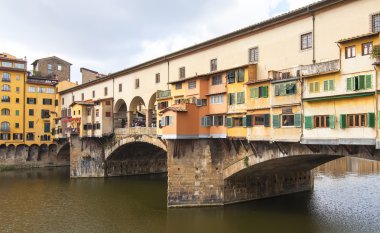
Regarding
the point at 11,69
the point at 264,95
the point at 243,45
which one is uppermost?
the point at 11,69

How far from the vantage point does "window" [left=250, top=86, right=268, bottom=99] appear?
25.9m

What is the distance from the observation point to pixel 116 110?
51.3 m

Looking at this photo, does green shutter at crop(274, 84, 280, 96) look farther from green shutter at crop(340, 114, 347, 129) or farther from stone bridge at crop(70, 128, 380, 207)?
green shutter at crop(340, 114, 347, 129)

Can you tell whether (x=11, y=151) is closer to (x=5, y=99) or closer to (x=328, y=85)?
(x=5, y=99)

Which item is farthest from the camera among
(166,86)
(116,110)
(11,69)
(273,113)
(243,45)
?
(11,69)

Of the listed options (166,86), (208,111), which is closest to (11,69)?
(166,86)

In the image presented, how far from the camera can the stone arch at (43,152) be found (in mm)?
70375

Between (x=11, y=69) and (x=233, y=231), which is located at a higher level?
(x=11, y=69)

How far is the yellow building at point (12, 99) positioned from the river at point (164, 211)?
73.0 ft

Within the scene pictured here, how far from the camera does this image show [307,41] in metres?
25.1

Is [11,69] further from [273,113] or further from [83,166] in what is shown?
[273,113]

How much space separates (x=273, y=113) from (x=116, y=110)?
31.1 meters

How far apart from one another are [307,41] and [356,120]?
7.32 metres

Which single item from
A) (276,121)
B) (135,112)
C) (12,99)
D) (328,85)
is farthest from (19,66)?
(328,85)
